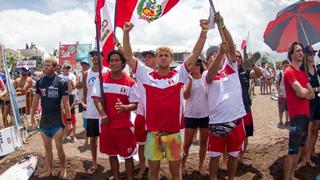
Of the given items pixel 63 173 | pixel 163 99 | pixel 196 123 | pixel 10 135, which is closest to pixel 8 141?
pixel 10 135

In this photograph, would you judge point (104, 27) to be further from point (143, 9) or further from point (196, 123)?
Result: point (196, 123)

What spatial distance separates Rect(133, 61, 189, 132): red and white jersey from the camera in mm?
4086

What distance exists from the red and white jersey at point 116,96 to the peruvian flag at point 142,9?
2.61 ft

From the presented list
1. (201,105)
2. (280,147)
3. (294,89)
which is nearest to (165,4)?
(201,105)

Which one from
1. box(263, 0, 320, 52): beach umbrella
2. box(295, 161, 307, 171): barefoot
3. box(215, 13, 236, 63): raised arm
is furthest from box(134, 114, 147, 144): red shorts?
box(295, 161, 307, 171): barefoot

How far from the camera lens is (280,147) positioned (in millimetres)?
6883

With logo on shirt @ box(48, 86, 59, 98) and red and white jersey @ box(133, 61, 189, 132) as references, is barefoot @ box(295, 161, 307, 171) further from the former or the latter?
logo on shirt @ box(48, 86, 59, 98)

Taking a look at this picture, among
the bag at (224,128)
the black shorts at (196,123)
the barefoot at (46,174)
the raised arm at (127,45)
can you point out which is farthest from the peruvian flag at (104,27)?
the barefoot at (46,174)

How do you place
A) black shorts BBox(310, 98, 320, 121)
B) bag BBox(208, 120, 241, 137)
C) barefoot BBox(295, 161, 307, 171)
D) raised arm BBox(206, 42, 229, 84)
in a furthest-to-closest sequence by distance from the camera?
black shorts BBox(310, 98, 320, 121), barefoot BBox(295, 161, 307, 171), bag BBox(208, 120, 241, 137), raised arm BBox(206, 42, 229, 84)

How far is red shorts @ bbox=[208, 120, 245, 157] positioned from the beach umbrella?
1982mm

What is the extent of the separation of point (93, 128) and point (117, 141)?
1315mm

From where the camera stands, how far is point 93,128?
6.04 meters

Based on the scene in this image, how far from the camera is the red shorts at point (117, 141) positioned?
4.82 metres

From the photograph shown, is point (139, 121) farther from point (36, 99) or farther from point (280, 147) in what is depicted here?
point (280, 147)
